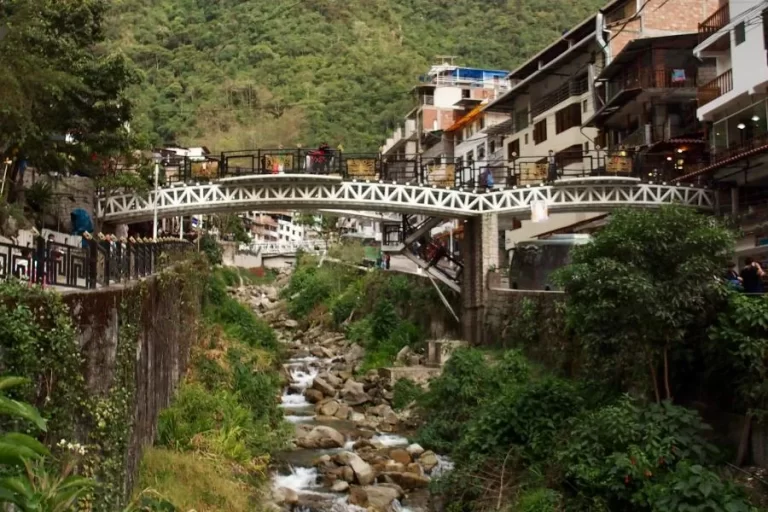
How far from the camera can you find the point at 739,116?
2812 centimetres

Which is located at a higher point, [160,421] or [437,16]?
[437,16]

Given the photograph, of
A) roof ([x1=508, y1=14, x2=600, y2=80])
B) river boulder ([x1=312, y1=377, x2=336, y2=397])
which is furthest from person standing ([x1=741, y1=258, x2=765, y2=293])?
roof ([x1=508, y1=14, x2=600, y2=80])

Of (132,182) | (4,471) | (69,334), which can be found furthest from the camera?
(132,182)

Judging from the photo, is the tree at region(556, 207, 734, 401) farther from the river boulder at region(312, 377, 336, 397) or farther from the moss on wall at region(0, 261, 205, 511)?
the river boulder at region(312, 377, 336, 397)

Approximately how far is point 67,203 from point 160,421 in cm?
1344

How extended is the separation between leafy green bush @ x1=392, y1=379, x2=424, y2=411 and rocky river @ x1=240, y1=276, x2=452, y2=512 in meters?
0.37

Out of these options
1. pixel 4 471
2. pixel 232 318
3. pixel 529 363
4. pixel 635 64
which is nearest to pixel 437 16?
pixel 635 64

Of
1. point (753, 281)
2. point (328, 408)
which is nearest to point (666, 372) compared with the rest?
point (753, 281)

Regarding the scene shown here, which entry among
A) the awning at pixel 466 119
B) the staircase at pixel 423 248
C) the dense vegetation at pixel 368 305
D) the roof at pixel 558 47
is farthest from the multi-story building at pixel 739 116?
the awning at pixel 466 119

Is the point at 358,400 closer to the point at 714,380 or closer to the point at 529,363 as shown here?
Answer: the point at 529,363

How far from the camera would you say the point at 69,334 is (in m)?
9.18

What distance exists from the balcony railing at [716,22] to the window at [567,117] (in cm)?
961

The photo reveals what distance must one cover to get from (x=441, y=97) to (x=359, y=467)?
48136mm

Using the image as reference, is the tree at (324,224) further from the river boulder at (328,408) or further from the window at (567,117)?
the river boulder at (328,408)
